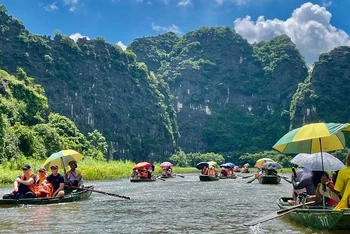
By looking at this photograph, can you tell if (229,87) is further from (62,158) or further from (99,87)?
(62,158)

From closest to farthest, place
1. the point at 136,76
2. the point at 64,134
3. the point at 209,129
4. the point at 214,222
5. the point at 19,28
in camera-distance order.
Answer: the point at 214,222 < the point at 64,134 < the point at 19,28 < the point at 136,76 < the point at 209,129

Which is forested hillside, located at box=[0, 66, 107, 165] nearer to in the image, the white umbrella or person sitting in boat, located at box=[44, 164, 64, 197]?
person sitting in boat, located at box=[44, 164, 64, 197]

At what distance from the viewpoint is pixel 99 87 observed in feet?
319

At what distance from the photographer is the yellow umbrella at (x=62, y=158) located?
695 inches

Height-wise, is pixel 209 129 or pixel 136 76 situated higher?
pixel 136 76

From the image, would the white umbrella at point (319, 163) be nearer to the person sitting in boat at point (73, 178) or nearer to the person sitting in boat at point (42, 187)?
the person sitting in boat at point (42, 187)

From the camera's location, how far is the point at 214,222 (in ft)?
39.5

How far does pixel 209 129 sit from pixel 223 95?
18.8 meters

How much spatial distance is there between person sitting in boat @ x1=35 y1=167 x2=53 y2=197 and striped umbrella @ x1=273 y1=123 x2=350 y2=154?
8.05m

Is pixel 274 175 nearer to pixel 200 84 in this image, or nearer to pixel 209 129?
pixel 209 129

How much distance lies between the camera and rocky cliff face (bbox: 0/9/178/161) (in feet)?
278

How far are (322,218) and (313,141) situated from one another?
2874 millimetres

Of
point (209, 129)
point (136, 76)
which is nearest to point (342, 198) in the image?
point (136, 76)

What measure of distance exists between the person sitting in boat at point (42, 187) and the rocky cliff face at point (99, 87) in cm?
6785
